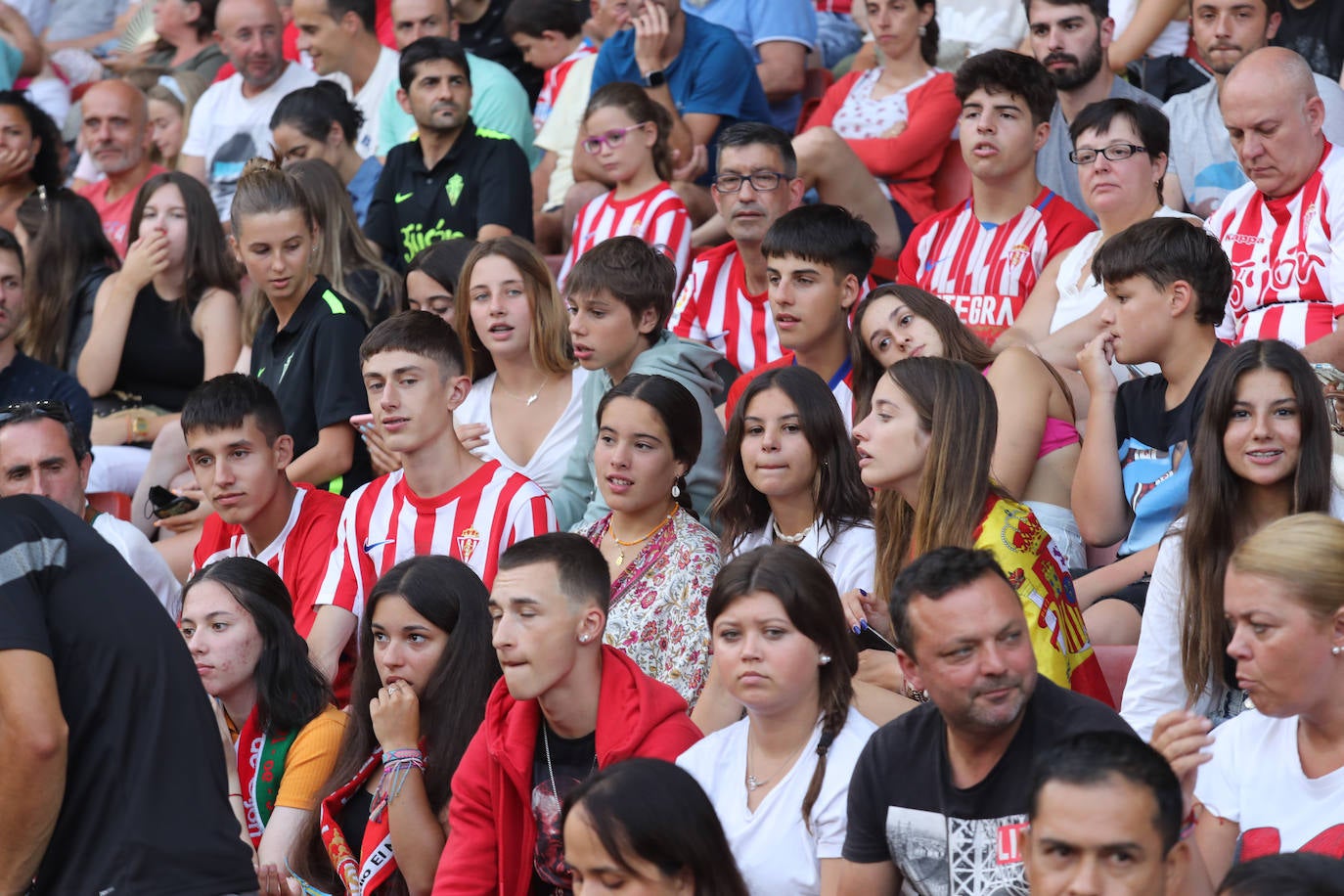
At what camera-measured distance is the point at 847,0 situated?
9031mm

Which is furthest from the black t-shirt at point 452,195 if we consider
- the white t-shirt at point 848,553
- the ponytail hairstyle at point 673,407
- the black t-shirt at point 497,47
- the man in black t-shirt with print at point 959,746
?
the man in black t-shirt with print at point 959,746

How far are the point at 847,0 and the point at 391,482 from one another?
4.90 metres

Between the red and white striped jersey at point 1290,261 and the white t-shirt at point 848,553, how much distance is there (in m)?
1.51

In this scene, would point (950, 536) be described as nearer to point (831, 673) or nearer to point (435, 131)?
point (831, 673)

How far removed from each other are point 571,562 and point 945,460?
0.91m

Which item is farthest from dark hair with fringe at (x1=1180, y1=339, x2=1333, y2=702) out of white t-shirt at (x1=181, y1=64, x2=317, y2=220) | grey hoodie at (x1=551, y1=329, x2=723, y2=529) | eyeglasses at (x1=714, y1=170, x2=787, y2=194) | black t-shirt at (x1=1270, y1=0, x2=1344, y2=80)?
white t-shirt at (x1=181, y1=64, x2=317, y2=220)

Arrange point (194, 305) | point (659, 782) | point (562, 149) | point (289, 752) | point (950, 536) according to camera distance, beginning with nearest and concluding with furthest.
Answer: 1. point (659, 782)
2. point (950, 536)
3. point (289, 752)
4. point (194, 305)
5. point (562, 149)

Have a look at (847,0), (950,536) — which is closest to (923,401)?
(950,536)

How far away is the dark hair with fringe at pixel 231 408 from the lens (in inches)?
209

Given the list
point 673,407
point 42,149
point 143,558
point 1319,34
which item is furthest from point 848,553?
point 42,149

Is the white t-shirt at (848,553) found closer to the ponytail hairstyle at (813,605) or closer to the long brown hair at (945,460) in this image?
the long brown hair at (945,460)

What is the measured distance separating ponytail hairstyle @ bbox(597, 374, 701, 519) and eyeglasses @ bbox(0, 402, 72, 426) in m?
1.81

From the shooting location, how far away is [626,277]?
17.8 feet

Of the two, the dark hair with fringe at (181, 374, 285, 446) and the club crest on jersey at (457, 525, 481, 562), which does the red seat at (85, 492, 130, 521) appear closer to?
the dark hair with fringe at (181, 374, 285, 446)
